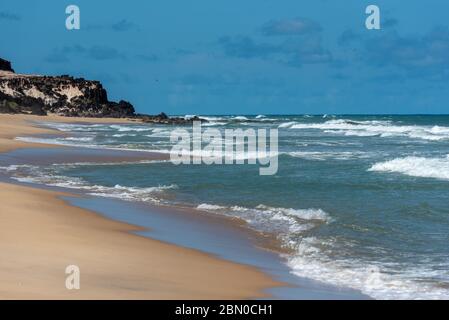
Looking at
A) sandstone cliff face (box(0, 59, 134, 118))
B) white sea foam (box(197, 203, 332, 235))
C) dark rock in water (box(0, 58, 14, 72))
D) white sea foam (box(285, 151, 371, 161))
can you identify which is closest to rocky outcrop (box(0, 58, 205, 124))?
sandstone cliff face (box(0, 59, 134, 118))

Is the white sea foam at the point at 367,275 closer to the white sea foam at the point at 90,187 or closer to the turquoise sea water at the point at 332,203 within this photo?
the turquoise sea water at the point at 332,203

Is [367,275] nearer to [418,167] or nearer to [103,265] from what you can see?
A: [103,265]

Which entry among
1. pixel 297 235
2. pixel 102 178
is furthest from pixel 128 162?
pixel 297 235

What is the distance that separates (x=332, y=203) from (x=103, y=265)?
23.1 feet

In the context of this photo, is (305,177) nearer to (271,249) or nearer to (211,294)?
(271,249)

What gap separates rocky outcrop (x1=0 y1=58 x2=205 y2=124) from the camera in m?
82.0

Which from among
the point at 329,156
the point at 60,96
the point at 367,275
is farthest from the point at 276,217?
the point at 60,96

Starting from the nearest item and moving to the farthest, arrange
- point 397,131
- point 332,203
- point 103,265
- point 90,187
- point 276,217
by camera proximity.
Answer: point 103,265, point 276,217, point 332,203, point 90,187, point 397,131

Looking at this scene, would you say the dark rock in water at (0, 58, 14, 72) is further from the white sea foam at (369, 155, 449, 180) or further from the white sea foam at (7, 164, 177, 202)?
the white sea foam at (369, 155, 449, 180)

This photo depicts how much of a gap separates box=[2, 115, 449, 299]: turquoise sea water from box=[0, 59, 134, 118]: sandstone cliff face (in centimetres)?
6090

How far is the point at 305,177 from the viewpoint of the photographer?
18609mm

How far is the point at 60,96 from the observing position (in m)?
89.4

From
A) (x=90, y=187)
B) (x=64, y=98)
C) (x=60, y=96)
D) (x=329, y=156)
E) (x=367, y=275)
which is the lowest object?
(x=367, y=275)

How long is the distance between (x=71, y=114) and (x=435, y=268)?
80351 millimetres
